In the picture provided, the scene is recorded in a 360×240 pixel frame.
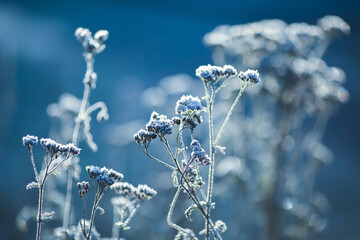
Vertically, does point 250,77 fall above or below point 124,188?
above

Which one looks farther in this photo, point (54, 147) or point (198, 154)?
point (54, 147)

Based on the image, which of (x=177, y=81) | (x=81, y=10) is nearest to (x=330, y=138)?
(x=177, y=81)

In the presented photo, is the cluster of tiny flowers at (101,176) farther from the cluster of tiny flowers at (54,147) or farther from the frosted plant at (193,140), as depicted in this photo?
the frosted plant at (193,140)

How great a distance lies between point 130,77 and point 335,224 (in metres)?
8.97

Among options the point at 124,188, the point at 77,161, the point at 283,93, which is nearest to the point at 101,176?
the point at 124,188

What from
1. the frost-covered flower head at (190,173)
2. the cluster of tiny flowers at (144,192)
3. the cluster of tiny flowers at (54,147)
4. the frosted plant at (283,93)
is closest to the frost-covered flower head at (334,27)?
the frosted plant at (283,93)

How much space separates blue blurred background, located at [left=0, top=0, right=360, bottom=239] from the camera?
36.4 ft

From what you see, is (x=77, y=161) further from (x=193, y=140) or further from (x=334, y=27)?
(x=334, y=27)

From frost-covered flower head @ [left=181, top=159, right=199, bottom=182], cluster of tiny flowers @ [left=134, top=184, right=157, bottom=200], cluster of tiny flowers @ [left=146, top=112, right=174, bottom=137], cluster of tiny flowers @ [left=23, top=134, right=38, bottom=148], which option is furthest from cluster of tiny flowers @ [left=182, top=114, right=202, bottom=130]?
cluster of tiny flowers @ [left=23, top=134, right=38, bottom=148]

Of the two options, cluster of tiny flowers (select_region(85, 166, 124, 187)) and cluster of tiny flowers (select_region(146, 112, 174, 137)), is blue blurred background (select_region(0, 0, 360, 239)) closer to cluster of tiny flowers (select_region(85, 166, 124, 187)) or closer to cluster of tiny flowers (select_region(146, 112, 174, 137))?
cluster of tiny flowers (select_region(85, 166, 124, 187))

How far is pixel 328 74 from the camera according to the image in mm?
7078

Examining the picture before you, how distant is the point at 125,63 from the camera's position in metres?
16.2

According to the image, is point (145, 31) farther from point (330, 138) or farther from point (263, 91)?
point (263, 91)

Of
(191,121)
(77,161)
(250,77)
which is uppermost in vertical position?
(250,77)
